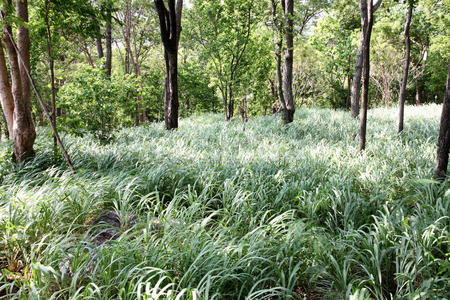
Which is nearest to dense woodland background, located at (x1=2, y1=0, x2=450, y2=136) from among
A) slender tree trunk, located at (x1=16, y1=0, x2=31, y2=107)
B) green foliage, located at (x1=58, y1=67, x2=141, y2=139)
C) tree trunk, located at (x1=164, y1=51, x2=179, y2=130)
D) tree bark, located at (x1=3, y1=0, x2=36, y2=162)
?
green foliage, located at (x1=58, y1=67, x2=141, y2=139)

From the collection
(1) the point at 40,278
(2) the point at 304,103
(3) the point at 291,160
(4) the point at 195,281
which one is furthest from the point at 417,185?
(2) the point at 304,103

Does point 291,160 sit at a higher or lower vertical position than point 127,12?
lower

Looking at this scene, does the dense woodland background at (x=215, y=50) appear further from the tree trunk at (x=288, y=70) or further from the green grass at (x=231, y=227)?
the green grass at (x=231, y=227)

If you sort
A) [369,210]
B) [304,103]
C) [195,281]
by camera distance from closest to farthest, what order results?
[195,281] < [369,210] < [304,103]

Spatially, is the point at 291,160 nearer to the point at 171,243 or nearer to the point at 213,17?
the point at 171,243

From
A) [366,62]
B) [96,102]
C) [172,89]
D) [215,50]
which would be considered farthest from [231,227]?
[215,50]

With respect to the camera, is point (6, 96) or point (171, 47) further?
point (171, 47)

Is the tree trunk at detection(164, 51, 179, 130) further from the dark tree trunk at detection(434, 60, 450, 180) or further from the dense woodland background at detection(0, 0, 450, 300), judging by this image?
the dark tree trunk at detection(434, 60, 450, 180)

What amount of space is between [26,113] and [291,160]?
4.40 meters

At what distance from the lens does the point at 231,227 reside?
2.31 meters

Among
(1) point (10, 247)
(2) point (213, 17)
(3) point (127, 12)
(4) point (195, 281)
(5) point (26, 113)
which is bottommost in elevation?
(4) point (195, 281)

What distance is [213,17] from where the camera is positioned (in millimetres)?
10781

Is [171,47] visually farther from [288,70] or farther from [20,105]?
[20,105]

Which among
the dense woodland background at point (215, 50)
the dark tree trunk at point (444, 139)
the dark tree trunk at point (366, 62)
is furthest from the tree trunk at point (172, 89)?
the dark tree trunk at point (444, 139)
